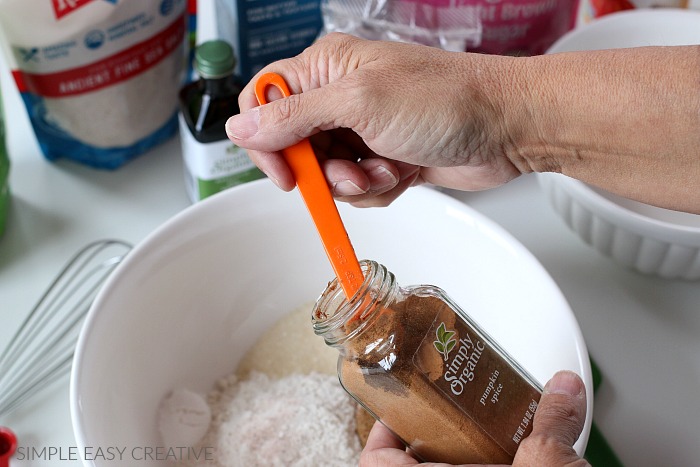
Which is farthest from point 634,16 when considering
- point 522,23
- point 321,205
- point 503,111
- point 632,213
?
point 321,205

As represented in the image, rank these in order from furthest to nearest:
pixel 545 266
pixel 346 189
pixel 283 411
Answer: pixel 545 266 < pixel 283 411 < pixel 346 189

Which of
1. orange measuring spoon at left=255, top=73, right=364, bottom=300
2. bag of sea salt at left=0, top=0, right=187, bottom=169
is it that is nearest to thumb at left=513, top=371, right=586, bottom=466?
orange measuring spoon at left=255, top=73, right=364, bottom=300

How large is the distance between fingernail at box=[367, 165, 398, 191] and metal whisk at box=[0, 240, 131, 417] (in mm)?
346

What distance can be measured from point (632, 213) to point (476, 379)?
312 millimetres

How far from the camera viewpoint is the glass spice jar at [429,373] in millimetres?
506

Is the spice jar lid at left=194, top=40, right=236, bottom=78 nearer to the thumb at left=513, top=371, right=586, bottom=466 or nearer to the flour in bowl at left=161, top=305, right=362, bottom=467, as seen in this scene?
the flour in bowl at left=161, top=305, right=362, bottom=467

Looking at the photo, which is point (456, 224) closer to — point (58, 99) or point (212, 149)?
point (212, 149)

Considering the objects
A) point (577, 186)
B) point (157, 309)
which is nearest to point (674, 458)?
point (577, 186)

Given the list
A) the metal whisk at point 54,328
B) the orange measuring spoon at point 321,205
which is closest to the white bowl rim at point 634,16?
the orange measuring spoon at point 321,205

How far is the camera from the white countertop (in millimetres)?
718

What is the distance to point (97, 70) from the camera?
2.80ft

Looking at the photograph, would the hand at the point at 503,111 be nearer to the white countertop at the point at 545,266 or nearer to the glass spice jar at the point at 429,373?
the glass spice jar at the point at 429,373

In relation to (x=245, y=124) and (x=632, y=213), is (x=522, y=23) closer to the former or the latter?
(x=632, y=213)

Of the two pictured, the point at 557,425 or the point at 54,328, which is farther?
the point at 54,328
